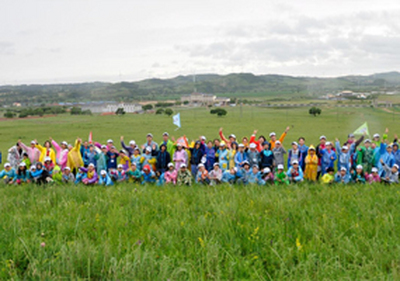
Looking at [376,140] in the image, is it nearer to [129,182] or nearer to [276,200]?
[276,200]

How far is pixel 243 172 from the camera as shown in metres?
11.9

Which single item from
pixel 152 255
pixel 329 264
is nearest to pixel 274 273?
pixel 329 264

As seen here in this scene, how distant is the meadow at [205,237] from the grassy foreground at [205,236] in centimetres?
2

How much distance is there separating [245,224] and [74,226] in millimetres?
3191

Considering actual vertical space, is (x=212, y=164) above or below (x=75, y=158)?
below

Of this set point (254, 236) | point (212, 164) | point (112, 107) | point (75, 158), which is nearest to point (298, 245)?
point (254, 236)

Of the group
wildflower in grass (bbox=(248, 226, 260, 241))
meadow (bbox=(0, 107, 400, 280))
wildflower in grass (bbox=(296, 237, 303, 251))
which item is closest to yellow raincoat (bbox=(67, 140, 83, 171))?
meadow (bbox=(0, 107, 400, 280))

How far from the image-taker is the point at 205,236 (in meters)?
6.04

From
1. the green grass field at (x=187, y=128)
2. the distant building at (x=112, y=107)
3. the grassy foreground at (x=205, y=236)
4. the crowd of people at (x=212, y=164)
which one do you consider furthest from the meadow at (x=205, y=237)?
the distant building at (x=112, y=107)

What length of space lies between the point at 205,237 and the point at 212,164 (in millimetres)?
7474

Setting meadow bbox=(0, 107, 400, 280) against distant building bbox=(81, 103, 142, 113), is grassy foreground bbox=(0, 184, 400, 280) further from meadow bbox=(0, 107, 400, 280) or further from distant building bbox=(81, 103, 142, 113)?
distant building bbox=(81, 103, 142, 113)

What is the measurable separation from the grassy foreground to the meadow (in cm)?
2

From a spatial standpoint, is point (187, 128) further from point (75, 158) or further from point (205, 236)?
point (205, 236)

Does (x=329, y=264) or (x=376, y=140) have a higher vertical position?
(x=376, y=140)
